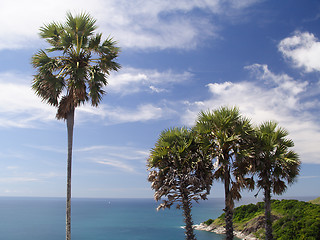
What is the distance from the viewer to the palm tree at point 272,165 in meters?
17.5

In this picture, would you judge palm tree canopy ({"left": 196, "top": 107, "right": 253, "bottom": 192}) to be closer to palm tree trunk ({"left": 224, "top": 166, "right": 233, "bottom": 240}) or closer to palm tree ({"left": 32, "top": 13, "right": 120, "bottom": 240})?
palm tree trunk ({"left": 224, "top": 166, "right": 233, "bottom": 240})

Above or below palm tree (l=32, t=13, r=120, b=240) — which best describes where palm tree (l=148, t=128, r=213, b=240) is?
below

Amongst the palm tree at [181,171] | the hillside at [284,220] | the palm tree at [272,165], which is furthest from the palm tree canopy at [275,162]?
the hillside at [284,220]

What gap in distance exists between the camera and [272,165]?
17.9 m

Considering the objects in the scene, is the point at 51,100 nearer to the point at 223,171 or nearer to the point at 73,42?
the point at 73,42

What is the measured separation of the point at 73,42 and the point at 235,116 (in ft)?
34.3

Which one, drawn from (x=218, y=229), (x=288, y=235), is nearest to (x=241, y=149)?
(x=288, y=235)

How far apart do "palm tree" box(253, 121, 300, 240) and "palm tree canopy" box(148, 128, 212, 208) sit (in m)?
3.72

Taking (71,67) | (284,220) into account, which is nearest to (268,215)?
(71,67)

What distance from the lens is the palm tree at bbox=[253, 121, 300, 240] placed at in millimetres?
17547

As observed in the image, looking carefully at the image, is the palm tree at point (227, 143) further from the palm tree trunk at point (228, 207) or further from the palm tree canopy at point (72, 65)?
the palm tree canopy at point (72, 65)

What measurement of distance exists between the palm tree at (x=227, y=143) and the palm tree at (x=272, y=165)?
162 cm

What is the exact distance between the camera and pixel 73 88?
47.5ft

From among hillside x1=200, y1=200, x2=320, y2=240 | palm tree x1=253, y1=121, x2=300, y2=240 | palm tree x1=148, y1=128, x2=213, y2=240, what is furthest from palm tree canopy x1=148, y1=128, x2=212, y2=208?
hillside x1=200, y1=200, x2=320, y2=240
